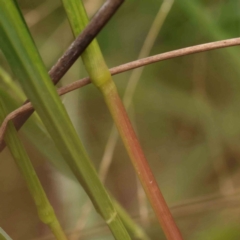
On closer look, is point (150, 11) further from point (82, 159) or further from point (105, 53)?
point (82, 159)

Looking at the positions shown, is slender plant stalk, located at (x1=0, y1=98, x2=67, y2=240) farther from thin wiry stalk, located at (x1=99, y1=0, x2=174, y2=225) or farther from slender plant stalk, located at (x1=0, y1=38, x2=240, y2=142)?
thin wiry stalk, located at (x1=99, y1=0, x2=174, y2=225)

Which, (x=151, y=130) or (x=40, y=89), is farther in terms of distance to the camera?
(x=151, y=130)

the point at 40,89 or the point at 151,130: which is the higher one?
the point at 40,89

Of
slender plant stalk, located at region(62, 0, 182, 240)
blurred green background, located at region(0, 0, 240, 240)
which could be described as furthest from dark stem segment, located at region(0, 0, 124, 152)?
blurred green background, located at region(0, 0, 240, 240)

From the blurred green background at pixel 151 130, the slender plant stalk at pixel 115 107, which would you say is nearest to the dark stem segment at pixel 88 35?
the slender plant stalk at pixel 115 107

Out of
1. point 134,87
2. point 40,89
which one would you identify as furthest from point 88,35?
point 134,87

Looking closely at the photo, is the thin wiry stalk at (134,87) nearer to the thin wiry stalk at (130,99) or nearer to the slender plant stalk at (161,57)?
the thin wiry stalk at (130,99)

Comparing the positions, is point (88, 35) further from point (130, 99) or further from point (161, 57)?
point (130, 99)
